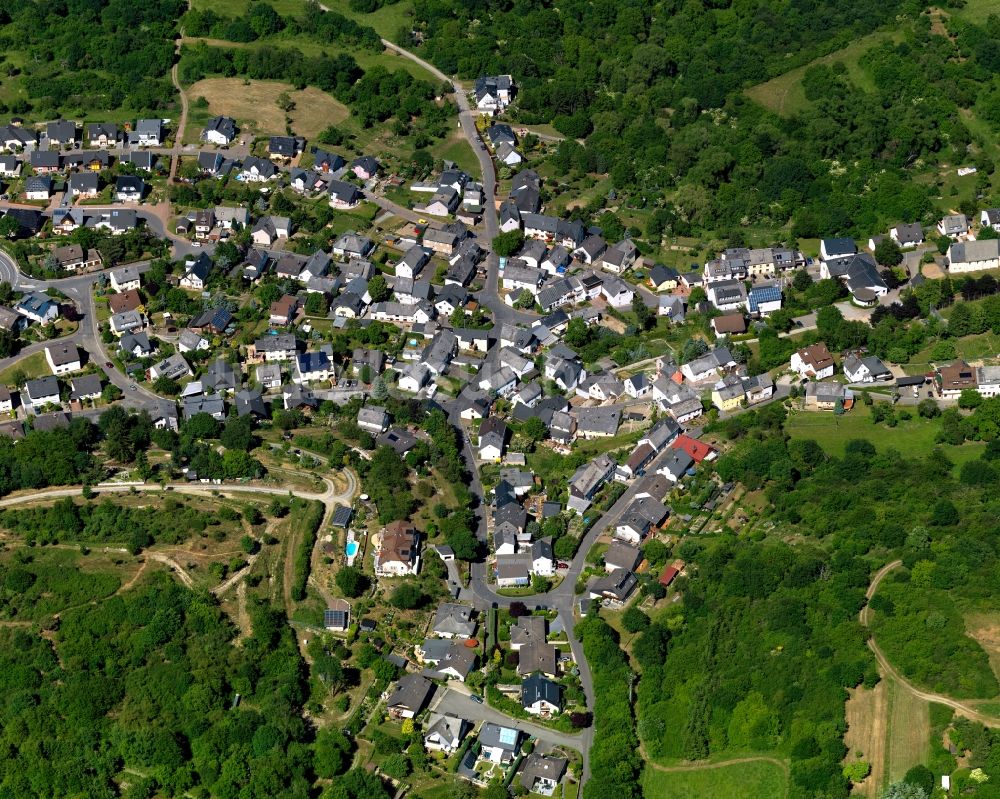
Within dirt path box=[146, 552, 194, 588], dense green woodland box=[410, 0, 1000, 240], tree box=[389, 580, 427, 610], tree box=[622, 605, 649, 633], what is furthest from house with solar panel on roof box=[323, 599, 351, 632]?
dense green woodland box=[410, 0, 1000, 240]

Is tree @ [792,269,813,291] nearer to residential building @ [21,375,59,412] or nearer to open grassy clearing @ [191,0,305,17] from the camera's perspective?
residential building @ [21,375,59,412]

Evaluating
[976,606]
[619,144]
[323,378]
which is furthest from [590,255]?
[976,606]

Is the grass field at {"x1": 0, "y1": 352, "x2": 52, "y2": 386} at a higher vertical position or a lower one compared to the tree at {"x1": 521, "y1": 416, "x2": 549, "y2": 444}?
lower

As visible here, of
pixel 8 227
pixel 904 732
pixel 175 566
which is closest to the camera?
pixel 904 732

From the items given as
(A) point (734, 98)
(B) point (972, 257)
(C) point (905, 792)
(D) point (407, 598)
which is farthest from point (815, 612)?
(A) point (734, 98)

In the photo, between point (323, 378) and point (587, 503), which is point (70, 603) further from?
point (587, 503)

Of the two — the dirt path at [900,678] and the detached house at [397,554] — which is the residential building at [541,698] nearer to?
the detached house at [397,554]

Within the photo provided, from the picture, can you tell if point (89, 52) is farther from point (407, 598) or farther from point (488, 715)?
point (488, 715)
